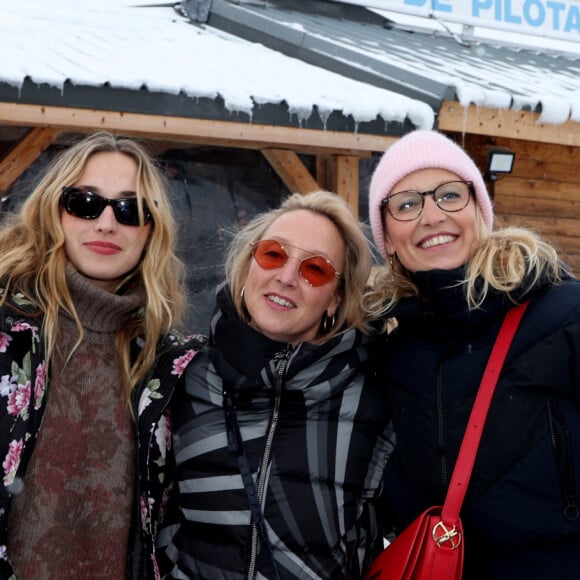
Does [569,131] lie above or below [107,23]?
below

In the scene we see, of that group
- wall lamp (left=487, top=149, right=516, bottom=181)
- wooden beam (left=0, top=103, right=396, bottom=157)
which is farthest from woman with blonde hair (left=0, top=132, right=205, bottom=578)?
wall lamp (left=487, top=149, right=516, bottom=181)

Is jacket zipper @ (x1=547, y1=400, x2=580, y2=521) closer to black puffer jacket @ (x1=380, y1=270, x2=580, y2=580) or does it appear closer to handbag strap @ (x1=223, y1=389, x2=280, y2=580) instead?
black puffer jacket @ (x1=380, y1=270, x2=580, y2=580)

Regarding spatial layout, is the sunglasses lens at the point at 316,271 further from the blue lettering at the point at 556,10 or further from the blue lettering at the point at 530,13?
the blue lettering at the point at 556,10

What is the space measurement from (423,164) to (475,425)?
829 millimetres

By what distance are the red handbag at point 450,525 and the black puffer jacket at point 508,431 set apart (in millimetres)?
32

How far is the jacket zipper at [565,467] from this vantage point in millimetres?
1843

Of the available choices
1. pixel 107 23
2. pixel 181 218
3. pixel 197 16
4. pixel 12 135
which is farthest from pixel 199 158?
pixel 197 16

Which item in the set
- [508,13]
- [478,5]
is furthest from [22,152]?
[508,13]

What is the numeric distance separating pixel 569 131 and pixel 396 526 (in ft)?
13.8

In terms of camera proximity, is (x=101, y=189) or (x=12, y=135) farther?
(x=12, y=135)

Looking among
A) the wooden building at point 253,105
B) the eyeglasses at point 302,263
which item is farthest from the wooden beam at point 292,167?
the eyeglasses at point 302,263

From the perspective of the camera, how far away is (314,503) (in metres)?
2.12

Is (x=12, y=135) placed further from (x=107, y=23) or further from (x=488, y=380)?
(x=488, y=380)

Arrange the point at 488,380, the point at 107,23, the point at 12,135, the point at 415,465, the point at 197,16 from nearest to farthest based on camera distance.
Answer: the point at 488,380 < the point at 415,465 < the point at 12,135 < the point at 107,23 < the point at 197,16
